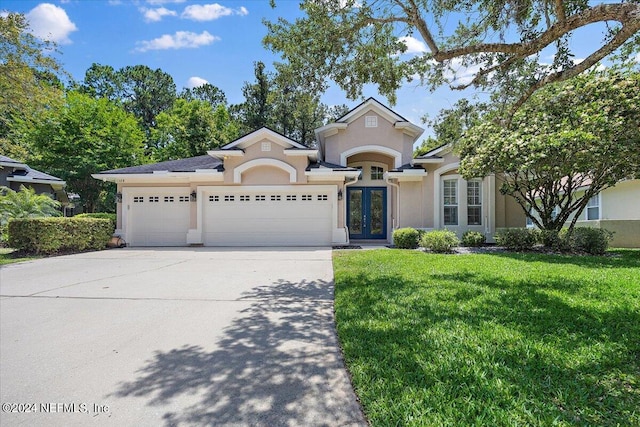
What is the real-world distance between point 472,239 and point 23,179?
23.6 m

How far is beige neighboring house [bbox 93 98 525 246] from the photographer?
14148 millimetres

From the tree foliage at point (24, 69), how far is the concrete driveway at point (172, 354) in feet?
27.4

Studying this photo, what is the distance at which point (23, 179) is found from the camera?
19109mm

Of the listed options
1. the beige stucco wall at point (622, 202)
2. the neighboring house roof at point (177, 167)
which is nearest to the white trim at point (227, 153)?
the neighboring house roof at point (177, 167)

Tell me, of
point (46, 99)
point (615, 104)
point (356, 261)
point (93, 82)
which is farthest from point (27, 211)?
point (93, 82)

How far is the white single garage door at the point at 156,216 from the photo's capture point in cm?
1480

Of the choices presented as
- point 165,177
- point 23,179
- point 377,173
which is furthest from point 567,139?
point 23,179

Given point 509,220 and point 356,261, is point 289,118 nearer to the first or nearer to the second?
point 509,220

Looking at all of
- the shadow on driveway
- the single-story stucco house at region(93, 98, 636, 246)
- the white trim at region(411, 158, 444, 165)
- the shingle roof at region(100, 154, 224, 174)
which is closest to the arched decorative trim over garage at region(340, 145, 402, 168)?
the single-story stucco house at region(93, 98, 636, 246)

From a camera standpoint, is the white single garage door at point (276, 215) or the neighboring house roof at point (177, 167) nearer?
the white single garage door at point (276, 215)

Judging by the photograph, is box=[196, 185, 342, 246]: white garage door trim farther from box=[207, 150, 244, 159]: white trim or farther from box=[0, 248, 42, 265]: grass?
box=[0, 248, 42, 265]: grass

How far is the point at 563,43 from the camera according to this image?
695 centimetres

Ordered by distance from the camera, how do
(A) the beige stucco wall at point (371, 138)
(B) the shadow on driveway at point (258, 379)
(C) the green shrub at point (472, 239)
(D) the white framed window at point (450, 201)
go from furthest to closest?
(A) the beige stucco wall at point (371, 138), (D) the white framed window at point (450, 201), (C) the green shrub at point (472, 239), (B) the shadow on driveway at point (258, 379)

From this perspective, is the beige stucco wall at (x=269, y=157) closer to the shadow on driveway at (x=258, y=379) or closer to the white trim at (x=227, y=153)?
the white trim at (x=227, y=153)
